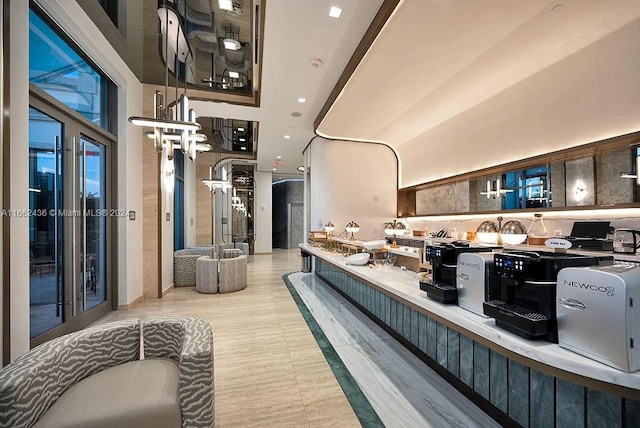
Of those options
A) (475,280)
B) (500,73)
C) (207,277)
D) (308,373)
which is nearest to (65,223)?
(207,277)

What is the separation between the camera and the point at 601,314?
1086 mm

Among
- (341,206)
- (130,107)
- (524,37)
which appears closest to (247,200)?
(341,206)

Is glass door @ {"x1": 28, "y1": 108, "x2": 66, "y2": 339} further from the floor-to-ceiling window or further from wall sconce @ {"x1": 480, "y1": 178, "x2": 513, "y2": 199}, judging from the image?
wall sconce @ {"x1": 480, "y1": 178, "x2": 513, "y2": 199}

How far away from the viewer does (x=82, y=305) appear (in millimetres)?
3627

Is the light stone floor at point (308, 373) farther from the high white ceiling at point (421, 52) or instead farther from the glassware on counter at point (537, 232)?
the high white ceiling at point (421, 52)

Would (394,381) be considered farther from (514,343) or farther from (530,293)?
(530,293)

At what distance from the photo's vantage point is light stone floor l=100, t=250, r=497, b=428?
6.46ft

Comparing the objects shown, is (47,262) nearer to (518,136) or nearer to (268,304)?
(268,304)

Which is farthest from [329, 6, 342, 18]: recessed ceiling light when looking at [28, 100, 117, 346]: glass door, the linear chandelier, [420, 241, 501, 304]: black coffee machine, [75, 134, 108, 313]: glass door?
[75, 134, 108, 313]: glass door

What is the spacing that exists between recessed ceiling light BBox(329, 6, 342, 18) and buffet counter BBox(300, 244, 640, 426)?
111 inches

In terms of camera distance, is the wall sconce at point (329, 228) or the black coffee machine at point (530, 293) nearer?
the black coffee machine at point (530, 293)

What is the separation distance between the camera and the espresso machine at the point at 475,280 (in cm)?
166

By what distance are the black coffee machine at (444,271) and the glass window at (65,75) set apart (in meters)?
4.09

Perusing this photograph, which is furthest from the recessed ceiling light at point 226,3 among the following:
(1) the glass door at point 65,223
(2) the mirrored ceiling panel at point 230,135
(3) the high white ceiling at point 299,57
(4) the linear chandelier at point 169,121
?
(2) the mirrored ceiling panel at point 230,135
